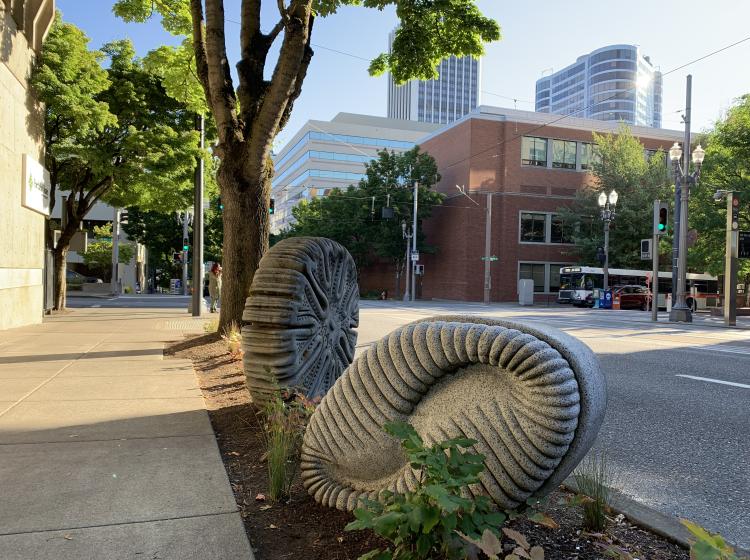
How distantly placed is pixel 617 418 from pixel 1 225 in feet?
39.3

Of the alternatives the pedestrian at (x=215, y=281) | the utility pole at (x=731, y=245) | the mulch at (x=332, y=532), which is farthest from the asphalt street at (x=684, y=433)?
the pedestrian at (x=215, y=281)

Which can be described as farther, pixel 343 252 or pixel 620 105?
pixel 620 105

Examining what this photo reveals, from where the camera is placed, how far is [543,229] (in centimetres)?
4516

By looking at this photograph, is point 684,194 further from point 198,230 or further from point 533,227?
point 533,227

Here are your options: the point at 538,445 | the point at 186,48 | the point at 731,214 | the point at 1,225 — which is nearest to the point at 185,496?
the point at 538,445

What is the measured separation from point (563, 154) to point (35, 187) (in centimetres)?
3945

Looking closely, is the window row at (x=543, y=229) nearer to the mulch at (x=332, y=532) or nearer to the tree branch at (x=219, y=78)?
the tree branch at (x=219, y=78)

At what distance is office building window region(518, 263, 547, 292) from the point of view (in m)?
44.5

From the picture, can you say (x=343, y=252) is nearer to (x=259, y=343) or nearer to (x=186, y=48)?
(x=259, y=343)

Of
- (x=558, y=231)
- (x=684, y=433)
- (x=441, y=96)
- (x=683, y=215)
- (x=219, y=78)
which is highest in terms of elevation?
(x=441, y=96)

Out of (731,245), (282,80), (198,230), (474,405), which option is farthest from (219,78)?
(731,245)

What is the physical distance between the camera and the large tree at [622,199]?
40688 mm

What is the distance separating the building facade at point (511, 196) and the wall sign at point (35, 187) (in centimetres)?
3090

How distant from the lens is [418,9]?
9.99 metres
